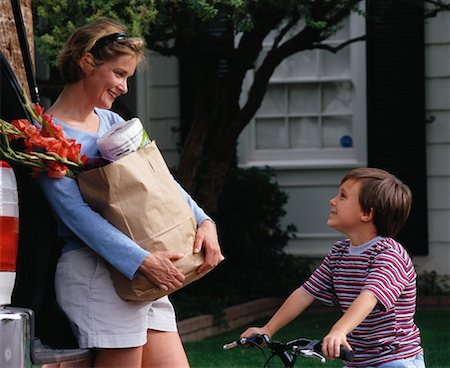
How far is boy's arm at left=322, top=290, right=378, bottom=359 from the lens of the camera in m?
3.21

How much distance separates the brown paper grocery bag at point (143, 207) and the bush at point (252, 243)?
6729 mm

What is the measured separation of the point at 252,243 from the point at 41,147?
24.4 feet

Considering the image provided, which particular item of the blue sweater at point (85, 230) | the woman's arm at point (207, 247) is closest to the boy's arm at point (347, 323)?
the woman's arm at point (207, 247)

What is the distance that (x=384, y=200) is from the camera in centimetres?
372

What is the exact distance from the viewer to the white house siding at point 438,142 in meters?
10.9

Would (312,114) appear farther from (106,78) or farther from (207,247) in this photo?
(207,247)

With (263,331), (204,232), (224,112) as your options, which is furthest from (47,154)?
(224,112)

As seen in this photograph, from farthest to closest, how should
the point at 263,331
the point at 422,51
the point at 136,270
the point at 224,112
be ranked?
1. the point at 422,51
2. the point at 224,112
3. the point at 263,331
4. the point at 136,270

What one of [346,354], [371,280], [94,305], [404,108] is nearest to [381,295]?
[371,280]

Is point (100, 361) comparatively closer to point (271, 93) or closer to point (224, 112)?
point (224, 112)

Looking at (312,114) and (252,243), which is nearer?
(252,243)

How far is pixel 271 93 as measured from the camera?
38.3 feet

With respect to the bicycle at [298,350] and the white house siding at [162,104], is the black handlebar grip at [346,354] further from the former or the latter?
the white house siding at [162,104]

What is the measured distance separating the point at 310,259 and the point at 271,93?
1.86 m
